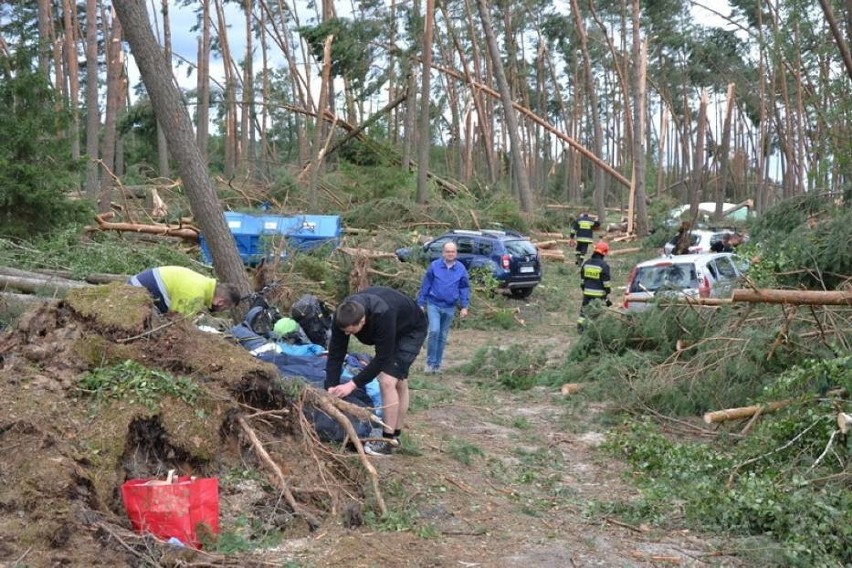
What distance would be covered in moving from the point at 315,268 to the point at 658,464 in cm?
917

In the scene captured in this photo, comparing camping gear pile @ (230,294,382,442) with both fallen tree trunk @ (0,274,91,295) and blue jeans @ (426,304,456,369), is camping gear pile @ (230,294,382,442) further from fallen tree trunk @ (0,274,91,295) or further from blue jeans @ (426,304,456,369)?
fallen tree trunk @ (0,274,91,295)

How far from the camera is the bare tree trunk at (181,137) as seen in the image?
1071 cm

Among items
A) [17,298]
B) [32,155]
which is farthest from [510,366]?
[32,155]

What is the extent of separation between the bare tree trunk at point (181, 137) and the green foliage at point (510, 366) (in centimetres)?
315

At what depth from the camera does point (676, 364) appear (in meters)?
9.60

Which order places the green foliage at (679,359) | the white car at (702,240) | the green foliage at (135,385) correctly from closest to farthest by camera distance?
the green foliage at (135,385) < the green foliage at (679,359) < the white car at (702,240)

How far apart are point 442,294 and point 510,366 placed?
129 centimetres

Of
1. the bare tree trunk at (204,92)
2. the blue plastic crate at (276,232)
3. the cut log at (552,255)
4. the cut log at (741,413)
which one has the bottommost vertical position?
the cut log at (741,413)

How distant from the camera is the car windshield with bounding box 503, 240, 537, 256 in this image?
60.1 ft

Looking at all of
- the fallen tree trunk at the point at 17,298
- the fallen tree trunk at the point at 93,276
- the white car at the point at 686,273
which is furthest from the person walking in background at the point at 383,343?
the white car at the point at 686,273

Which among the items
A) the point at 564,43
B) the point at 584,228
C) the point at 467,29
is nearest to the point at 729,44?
the point at 564,43

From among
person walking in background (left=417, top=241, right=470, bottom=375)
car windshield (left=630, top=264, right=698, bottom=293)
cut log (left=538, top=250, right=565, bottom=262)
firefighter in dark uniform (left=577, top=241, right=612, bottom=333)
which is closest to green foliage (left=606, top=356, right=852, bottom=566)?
person walking in background (left=417, top=241, right=470, bottom=375)

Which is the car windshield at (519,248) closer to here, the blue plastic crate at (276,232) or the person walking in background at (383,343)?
the blue plastic crate at (276,232)

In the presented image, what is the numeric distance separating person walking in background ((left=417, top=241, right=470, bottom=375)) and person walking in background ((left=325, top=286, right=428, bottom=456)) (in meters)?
4.45
